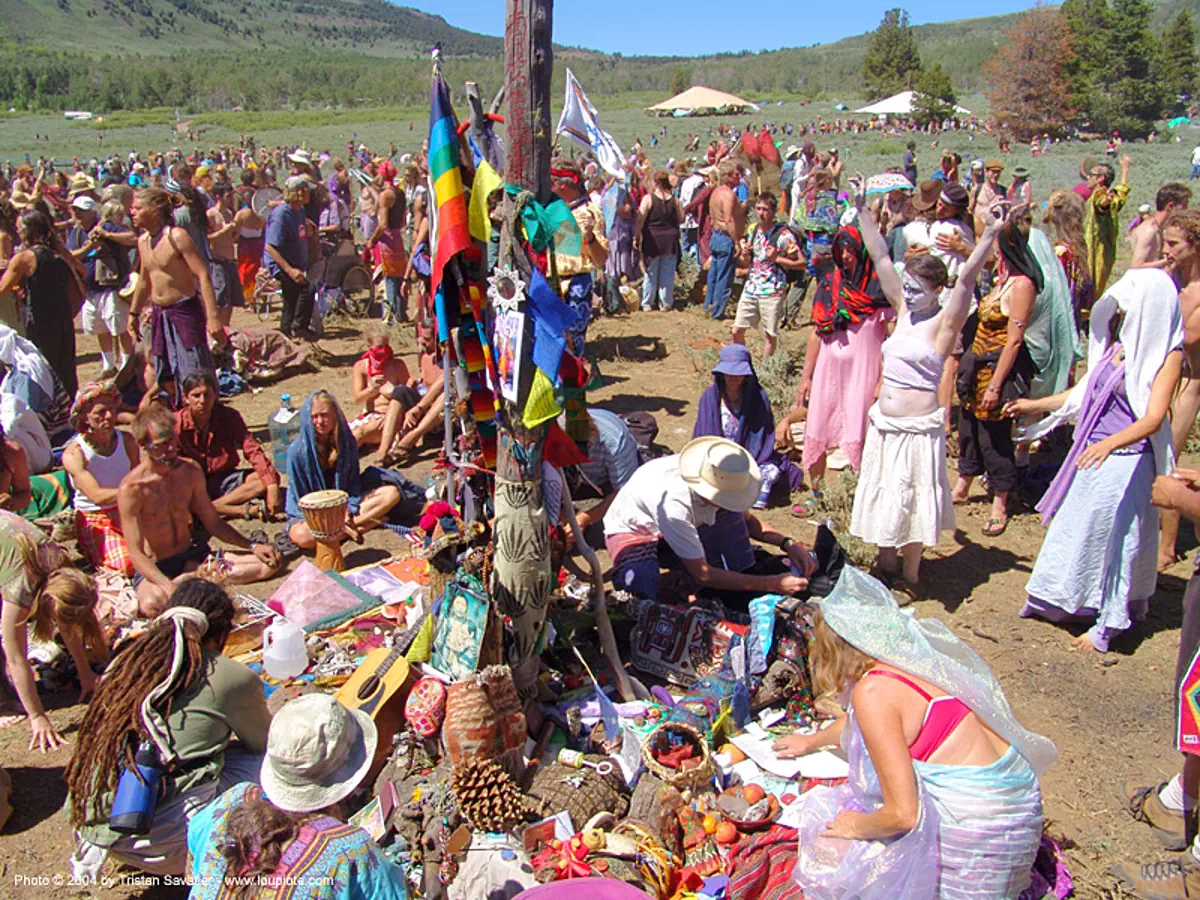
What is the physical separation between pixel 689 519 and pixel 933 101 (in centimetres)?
4582

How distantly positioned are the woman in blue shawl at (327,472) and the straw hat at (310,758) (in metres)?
3.09

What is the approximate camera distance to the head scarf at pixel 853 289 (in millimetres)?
5984

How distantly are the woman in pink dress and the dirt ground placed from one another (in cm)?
74

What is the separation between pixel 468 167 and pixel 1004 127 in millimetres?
45625

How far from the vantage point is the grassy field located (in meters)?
27.2

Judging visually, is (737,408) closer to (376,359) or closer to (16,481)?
(376,359)

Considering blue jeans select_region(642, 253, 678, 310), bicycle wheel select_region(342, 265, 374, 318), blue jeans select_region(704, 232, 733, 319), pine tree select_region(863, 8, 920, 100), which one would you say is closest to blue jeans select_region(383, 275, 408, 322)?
bicycle wheel select_region(342, 265, 374, 318)

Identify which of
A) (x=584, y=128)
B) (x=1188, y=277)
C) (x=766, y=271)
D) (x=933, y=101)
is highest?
(x=933, y=101)

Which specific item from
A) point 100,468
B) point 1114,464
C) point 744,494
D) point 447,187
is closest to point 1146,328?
point 1114,464

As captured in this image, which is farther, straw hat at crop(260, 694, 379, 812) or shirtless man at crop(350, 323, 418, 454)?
shirtless man at crop(350, 323, 418, 454)

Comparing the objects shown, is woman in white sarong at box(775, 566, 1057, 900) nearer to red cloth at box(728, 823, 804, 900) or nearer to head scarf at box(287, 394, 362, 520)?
red cloth at box(728, 823, 804, 900)

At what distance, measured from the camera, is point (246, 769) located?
340cm

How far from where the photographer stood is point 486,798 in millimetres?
3338

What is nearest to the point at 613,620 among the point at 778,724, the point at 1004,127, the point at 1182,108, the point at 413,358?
the point at 778,724
